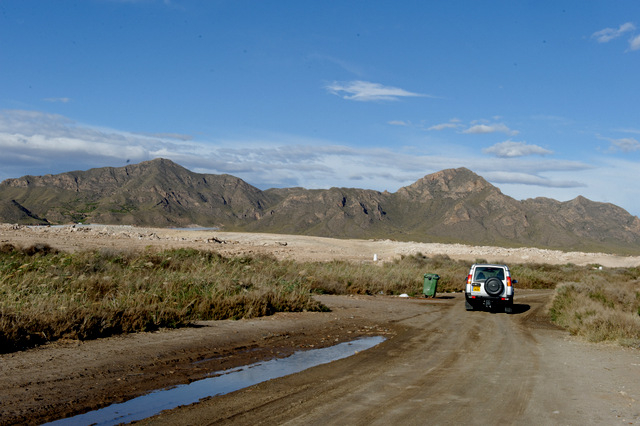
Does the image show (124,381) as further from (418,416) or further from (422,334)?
(422,334)

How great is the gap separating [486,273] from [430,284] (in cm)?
485

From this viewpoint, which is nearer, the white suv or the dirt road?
the dirt road

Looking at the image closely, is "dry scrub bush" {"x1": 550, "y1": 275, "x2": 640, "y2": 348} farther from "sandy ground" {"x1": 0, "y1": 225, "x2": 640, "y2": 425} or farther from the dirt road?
the dirt road

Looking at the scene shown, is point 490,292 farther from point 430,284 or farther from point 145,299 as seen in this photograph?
point 145,299

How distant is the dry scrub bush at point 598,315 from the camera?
1373 cm

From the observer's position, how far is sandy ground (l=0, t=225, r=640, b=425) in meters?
6.72

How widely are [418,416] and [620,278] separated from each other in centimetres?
3911

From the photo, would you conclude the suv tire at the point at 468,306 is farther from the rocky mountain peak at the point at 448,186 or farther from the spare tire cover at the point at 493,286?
the rocky mountain peak at the point at 448,186

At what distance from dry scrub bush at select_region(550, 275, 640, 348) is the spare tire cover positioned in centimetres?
207

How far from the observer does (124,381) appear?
319 inches

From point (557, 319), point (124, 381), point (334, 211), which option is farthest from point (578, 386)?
point (334, 211)

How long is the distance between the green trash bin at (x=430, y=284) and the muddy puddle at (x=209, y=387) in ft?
49.2

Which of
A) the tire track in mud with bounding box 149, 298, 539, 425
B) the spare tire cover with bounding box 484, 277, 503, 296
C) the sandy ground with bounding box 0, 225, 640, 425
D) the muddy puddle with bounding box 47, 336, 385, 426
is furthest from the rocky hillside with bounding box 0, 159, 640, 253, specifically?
the muddy puddle with bounding box 47, 336, 385, 426

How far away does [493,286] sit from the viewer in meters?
20.7
